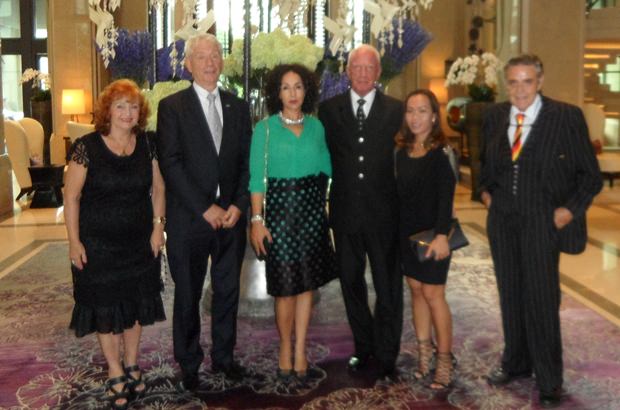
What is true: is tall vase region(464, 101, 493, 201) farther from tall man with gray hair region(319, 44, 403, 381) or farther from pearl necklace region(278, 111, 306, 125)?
pearl necklace region(278, 111, 306, 125)

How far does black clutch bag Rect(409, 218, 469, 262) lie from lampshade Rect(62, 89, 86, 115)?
39.2ft

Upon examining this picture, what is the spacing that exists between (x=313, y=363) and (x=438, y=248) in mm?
1041

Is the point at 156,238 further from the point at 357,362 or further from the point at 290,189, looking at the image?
the point at 357,362

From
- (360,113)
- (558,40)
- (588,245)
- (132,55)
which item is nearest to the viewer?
(360,113)

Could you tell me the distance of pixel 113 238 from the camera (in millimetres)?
3637

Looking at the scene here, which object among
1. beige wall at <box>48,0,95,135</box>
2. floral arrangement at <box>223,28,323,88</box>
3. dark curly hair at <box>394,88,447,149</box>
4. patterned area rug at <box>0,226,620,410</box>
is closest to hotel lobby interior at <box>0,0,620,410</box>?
patterned area rug at <box>0,226,620,410</box>

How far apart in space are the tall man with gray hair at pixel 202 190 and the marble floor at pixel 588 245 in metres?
1.43

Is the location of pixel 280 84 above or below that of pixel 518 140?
above

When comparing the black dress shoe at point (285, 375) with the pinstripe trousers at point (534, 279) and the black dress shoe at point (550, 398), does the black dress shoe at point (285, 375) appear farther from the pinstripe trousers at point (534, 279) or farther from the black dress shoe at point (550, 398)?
the black dress shoe at point (550, 398)

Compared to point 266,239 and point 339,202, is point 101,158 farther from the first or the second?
point 339,202

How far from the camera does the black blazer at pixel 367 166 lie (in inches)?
154

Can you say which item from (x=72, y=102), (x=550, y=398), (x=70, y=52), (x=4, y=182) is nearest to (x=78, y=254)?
(x=550, y=398)

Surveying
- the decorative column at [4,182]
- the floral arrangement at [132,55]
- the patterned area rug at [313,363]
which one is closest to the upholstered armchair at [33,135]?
the decorative column at [4,182]

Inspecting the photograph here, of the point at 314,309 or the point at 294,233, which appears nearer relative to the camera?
the point at 294,233
